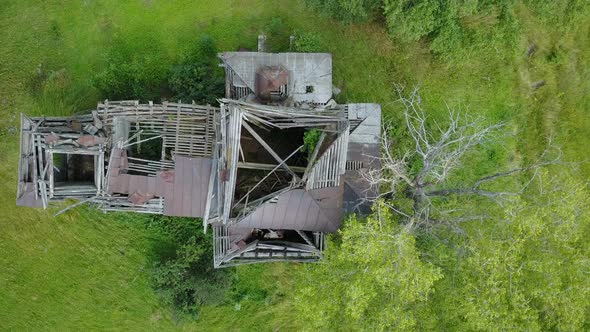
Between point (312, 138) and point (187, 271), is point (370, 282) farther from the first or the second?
point (187, 271)

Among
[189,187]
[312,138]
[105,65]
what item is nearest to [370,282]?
[312,138]

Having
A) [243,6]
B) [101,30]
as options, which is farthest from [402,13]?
[101,30]

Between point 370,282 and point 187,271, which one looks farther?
point 187,271

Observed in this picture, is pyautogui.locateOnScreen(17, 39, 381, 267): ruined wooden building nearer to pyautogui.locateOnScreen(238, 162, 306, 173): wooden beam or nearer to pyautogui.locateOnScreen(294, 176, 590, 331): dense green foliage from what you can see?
pyautogui.locateOnScreen(238, 162, 306, 173): wooden beam

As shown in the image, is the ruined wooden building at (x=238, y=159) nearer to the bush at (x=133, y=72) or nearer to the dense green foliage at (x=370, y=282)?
the dense green foliage at (x=370, y=282)

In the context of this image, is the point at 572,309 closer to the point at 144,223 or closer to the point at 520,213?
the point at 520,213

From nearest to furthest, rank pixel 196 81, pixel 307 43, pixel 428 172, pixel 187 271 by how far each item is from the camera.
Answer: pixel 428 172, pixel 307 43, pixel 187 271, pixel 196 81
